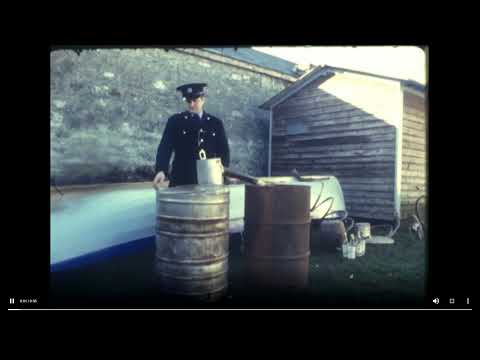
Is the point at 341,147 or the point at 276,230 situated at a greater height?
the point at 341,147

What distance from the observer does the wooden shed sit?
7938mm

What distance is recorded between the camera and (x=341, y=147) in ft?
29.0

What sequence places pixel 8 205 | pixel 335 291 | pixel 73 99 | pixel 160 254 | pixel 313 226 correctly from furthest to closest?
1. pixel 73 99
2. pixel 313 226
3. pixel 335 291
4. pixel 160 254
5. pixel 8 205

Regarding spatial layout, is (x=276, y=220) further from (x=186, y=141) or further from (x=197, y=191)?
(x=186, y=141)

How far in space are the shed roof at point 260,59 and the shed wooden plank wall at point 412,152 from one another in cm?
476

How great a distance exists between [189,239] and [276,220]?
3.34 ft

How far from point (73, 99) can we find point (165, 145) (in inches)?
184

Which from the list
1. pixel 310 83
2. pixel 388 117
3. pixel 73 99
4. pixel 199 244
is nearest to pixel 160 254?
pixel 199 244

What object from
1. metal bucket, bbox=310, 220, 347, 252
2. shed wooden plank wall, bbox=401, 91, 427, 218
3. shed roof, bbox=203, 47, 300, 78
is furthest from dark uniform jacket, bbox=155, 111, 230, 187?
shed roof, bbox=203, 47, 300, 78

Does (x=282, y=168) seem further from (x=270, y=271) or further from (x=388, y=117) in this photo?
(x=270, y=271)

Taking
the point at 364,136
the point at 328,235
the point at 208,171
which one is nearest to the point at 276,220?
the point at 208,171

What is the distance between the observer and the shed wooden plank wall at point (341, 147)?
26.5 ft

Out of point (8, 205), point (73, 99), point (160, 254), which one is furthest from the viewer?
point (73, 99)

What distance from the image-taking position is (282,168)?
403 inches
